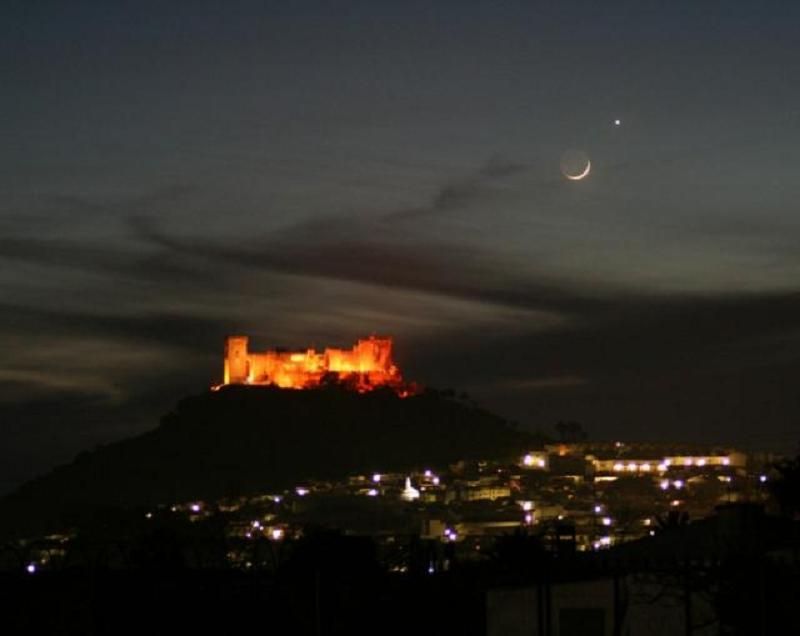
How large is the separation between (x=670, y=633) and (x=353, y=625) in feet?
11.5

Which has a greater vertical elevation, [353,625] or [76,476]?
[76,476]

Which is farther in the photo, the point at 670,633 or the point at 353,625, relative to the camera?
the point at 353,625

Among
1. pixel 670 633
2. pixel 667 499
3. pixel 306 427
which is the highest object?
pixel 306 427

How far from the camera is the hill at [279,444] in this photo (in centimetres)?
17988

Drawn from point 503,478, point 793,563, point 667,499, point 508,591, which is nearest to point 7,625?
point 508,591

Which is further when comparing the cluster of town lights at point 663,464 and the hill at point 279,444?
the hill at point 279,444

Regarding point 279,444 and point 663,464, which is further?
point 279,444

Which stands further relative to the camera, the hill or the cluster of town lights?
the hill

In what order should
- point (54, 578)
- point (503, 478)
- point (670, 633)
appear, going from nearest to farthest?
point (670, 633) → point (54, 578) → point (503, 478)

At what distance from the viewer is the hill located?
180 meters

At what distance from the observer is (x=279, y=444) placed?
626ft

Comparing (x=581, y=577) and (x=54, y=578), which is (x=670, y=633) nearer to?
(x=581, y=577)

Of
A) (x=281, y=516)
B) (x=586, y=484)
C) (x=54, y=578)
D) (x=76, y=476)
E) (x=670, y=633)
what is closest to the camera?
(x=670, y=633)

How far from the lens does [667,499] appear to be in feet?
344
